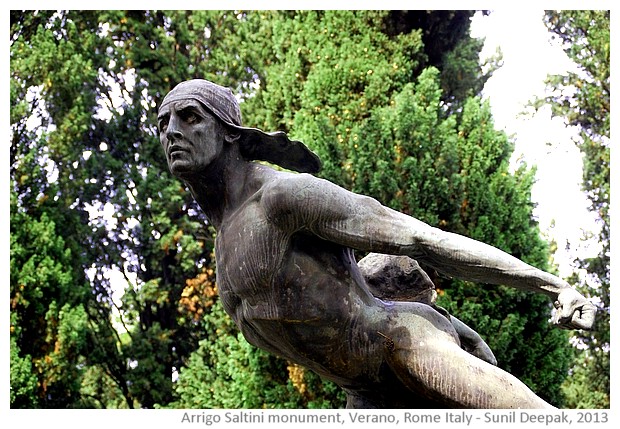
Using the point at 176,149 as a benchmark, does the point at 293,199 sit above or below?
below

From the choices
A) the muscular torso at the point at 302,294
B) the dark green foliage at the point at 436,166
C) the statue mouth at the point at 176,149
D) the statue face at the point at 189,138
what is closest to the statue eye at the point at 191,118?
the statue face at the point at 189,138

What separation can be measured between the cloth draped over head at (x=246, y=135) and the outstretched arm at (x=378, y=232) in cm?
37

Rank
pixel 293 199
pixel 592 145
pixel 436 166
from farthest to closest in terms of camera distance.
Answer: pixel 592 145
pixel 436 166
pixel 293 199

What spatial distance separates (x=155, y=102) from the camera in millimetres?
13719

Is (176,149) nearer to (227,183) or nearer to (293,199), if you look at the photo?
(227,183)

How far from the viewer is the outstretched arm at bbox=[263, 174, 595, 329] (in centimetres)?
297

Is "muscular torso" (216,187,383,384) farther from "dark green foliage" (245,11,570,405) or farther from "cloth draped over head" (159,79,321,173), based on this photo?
"dark green foliage" (245,11,570,405)

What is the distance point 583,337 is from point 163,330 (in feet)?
20.1

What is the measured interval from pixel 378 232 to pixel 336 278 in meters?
0.24

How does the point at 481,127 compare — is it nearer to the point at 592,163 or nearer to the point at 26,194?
the point at 592,163

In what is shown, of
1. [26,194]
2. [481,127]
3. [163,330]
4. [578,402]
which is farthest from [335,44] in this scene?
[578,402]

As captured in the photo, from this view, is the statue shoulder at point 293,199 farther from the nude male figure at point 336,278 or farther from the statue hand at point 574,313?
the statue hand at point 574,313

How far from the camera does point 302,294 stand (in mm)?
3057

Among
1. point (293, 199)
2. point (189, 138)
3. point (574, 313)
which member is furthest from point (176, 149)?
point (574, 313)
